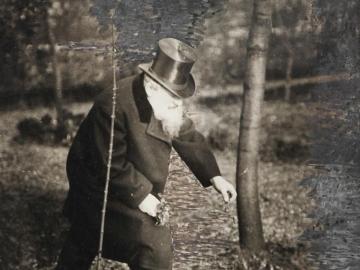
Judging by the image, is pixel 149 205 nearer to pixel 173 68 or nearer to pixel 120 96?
pixel 120 96

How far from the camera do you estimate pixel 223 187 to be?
4.27m

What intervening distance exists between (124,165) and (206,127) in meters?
0.70

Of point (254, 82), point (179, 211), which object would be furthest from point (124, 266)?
point (254, 82)

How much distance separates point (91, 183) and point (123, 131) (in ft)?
1.47

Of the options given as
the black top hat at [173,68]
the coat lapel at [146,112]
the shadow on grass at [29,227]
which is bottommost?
the shadow on grass at [29,227]

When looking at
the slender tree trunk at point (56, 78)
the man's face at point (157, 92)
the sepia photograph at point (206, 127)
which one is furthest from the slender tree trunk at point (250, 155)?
the slender tree trunk at point (56, 78)

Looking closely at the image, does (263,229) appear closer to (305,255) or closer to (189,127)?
(305,255)

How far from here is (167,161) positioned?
4250 mm

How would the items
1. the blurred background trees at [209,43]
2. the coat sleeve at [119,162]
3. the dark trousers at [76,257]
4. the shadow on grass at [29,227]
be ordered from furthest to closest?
the shadow on grass at [29,227]
the blurred background trees at [209,43]
the dark trousers at [76,257]
the coat sleeve at [119,162]

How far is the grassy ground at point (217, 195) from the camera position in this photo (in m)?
4.38

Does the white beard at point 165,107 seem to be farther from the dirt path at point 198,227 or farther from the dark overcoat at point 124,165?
the dirt path at point 198,227

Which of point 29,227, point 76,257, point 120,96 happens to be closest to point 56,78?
point 120,96

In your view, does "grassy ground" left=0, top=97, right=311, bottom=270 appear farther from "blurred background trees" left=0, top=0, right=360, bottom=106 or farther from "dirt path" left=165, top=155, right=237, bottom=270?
"blurred background trees" left=0, top=0, right=360, bottom=106

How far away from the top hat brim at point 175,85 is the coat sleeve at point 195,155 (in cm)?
22
